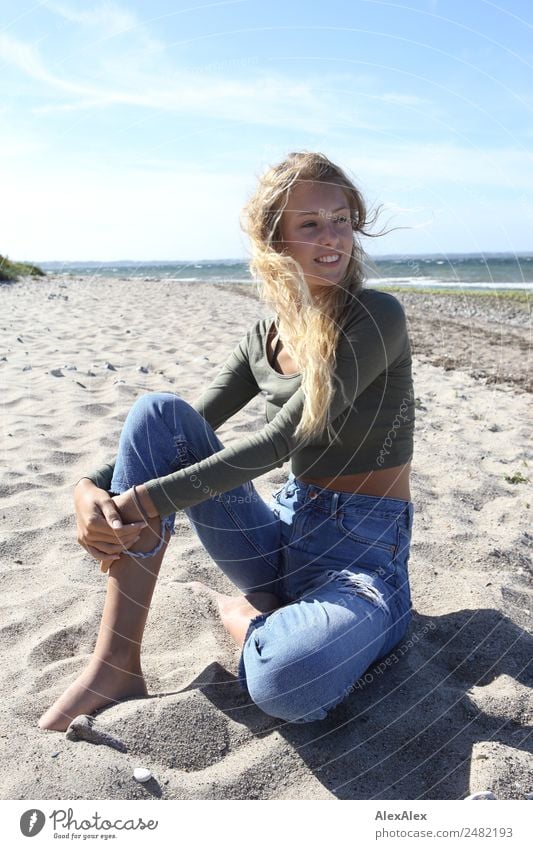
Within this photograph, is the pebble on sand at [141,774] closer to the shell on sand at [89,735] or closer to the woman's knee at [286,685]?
the shell on sand at [89,735]

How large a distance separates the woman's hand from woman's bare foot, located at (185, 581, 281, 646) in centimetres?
40

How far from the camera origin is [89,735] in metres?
1.73

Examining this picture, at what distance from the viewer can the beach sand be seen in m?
1.66

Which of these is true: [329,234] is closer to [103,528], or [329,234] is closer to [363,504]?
[363,504]

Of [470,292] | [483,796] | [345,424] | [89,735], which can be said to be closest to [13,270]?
[470,292]

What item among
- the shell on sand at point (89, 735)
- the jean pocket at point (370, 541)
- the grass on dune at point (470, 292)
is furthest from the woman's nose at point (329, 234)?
the grass on dune at point (470, 292)

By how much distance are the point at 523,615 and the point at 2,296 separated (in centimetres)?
1058

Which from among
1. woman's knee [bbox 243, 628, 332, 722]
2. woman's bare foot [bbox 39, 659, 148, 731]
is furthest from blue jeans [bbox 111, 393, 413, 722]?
woman's bare foot [bbox 39, 659, 148, 731]

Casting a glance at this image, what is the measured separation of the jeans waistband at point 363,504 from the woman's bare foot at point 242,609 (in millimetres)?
317

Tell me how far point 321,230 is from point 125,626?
3.97ft

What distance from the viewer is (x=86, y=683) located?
73.3 inches

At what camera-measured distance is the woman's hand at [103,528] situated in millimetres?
1907
